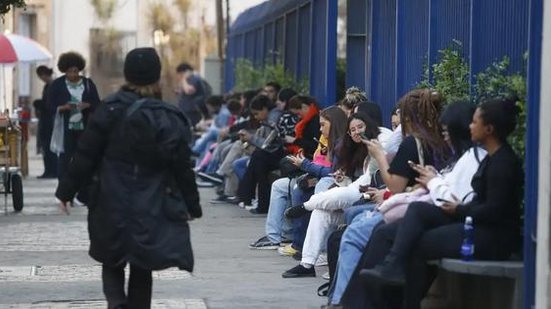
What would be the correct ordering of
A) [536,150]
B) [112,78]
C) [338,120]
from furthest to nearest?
1. [112,78]
2. [338,120]
3. [536,150]

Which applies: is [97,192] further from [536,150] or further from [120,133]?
[536,150]

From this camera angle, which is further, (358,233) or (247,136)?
(247,136)

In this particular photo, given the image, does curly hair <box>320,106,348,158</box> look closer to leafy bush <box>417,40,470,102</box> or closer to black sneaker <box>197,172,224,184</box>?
leafy bush <box>417,40,470,102</box>

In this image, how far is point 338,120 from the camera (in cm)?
1376

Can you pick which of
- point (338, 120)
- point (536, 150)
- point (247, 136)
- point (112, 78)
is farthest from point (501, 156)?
point (112, 78)

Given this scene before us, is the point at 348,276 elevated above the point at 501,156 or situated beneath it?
situated beneath

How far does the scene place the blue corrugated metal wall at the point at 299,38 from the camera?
19.1m

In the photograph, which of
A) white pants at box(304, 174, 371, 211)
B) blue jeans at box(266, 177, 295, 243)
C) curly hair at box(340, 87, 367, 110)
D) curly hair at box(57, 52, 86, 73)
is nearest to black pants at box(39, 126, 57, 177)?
curly hair at box(57, 52, 86, 73)

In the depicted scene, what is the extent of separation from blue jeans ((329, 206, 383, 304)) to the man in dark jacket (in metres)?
1.39

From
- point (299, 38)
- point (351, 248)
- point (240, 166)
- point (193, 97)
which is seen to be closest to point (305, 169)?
point (351, 248)

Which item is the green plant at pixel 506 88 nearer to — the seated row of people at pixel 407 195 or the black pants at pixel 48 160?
the seated row of people at pixel 407 195

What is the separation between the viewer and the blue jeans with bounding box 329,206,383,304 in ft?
34.8

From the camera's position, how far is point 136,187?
9.49 metres

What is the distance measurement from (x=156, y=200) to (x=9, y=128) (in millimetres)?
9646
